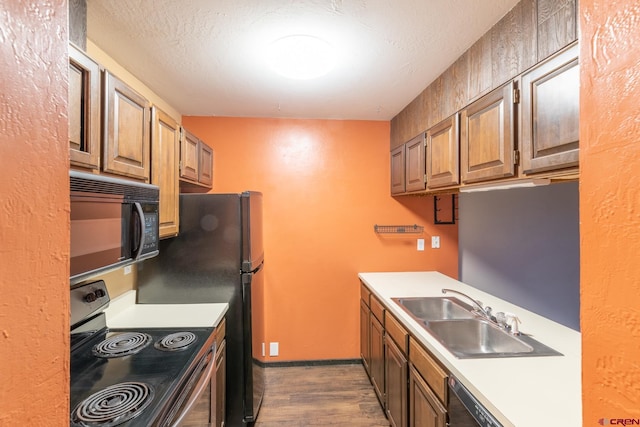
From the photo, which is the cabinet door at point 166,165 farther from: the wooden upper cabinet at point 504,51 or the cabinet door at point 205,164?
the wooden upper cabinet at point 504,51

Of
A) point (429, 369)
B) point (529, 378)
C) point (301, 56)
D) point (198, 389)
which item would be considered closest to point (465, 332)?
point (429, 369)

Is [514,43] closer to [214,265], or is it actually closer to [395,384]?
[395,384]

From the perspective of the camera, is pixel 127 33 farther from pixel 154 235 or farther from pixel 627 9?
pixel 627 9

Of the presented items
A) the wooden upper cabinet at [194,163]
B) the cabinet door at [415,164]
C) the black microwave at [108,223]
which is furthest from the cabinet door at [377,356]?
the wooden upper cabinet at [194,163]

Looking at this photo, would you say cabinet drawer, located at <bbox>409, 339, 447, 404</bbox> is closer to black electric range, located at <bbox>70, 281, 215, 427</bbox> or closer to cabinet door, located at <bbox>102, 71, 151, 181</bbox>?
black electric range, located at <bbox>70, 281, 215, 427</bbox>

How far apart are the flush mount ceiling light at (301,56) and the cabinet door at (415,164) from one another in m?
0.93

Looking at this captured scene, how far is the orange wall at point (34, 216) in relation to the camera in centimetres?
41

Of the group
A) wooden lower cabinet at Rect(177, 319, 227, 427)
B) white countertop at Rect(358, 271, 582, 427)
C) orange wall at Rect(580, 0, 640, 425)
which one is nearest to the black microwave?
wooden lower cabinet at Rect(177, 319, 227, 427)

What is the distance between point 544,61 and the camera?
47.0 inches

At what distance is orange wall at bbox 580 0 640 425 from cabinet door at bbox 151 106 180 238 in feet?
5.83

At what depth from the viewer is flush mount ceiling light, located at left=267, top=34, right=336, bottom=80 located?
63.7 inches

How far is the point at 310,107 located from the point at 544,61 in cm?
180

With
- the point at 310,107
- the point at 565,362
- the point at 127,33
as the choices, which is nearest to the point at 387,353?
the point at 565,362

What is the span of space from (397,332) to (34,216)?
1.85 m
